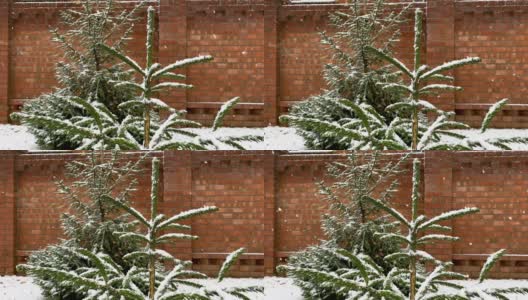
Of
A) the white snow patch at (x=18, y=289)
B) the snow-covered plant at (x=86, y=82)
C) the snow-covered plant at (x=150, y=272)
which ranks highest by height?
the snow-covered plant at (x=86, y=82)

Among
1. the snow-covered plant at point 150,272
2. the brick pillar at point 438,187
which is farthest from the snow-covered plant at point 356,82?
the snow-covered plant at point 150,272

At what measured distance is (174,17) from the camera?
1823cm

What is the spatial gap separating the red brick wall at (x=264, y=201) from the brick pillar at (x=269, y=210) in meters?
0.02

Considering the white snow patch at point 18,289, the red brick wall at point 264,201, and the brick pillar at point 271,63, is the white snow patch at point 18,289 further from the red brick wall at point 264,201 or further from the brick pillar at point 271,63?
the brick pillar at point 271,63

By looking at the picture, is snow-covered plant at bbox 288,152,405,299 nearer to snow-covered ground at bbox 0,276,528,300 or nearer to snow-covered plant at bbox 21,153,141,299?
snow-covered ground at bbox 0,276,528,300

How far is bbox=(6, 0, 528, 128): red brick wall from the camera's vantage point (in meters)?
18.1

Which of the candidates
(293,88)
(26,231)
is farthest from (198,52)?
(26,231)

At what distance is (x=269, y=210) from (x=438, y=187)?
318 cm

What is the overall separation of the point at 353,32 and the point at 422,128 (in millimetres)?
1881

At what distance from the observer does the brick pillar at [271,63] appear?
17891 millimetres

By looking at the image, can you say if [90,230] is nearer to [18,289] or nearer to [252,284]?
[18,289]

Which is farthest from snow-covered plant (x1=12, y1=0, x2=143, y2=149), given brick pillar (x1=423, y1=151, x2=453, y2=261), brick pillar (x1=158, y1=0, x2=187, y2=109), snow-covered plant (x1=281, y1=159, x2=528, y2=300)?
brick pillar (x1=423, y1=151, x2=453, y2=261)

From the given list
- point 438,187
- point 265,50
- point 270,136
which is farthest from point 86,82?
point 438,187

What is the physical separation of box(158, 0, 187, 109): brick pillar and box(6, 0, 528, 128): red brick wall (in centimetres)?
2
